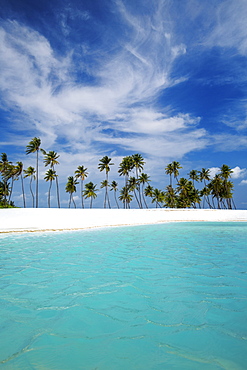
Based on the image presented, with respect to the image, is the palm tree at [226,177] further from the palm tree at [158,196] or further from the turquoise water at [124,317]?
the turquoise water at [124,317]

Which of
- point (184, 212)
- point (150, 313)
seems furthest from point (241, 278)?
point (184, 212)

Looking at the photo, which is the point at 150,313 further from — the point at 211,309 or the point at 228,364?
the point at 228,364

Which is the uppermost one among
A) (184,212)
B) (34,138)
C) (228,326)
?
(34,138)

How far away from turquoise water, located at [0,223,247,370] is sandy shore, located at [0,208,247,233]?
17.3 m

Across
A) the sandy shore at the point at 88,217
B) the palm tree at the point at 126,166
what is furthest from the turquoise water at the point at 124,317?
the palm tree at the point at 126,166

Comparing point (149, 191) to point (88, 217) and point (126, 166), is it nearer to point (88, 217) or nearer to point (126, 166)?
point (126, 166)

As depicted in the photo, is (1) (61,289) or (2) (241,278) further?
(2) (241,278)

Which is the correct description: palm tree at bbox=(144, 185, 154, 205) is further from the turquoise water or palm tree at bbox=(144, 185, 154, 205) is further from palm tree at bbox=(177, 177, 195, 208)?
the turquoise water

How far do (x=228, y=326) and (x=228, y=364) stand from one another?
1.05 meters

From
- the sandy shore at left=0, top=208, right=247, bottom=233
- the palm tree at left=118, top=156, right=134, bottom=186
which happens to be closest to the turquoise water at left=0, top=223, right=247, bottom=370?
the sandy shore at left=0, top=208, right=247, bottom=233

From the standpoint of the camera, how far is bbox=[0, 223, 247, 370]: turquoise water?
2859 mm

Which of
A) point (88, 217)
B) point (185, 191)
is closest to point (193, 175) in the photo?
point (185, 191)

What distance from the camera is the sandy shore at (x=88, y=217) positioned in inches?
925

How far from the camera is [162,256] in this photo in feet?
30.8
